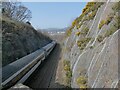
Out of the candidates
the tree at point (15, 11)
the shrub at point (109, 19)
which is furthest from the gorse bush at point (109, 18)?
the tree at point (15, 11)

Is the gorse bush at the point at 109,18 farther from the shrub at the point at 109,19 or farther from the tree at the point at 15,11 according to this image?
the tree at the point at 15,11

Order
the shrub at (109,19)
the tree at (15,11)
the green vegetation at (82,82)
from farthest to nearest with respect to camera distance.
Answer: the tree at (15,11) < the shrub at (109,19) < the green vegetation at (82,82)

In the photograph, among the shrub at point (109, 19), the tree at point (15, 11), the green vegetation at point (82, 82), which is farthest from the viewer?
the tree at point (15, 11)

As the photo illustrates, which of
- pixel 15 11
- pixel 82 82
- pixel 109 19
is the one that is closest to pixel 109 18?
pixel 109 19

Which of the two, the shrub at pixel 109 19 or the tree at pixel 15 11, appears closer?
the shrub at pixel 109 19

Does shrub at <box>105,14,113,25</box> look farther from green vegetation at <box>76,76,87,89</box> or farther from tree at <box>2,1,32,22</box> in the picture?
tree at <box>2,1,32,22</box>

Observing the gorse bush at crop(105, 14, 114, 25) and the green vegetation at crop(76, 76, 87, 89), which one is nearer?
the green vegetation at crop(76, 76, 87, 89)

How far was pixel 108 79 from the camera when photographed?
28.9 feet

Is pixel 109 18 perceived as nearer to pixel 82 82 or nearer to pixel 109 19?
pixel 109 19

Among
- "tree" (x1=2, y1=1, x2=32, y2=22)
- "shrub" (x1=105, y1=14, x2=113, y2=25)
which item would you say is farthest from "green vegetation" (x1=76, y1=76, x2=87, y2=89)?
"tree" (x1=2, y1=1, x2=32, y2=22)

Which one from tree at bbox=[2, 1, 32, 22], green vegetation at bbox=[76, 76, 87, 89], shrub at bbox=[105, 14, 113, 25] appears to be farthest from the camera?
tree at bbox=[2, 1, 32, 22]

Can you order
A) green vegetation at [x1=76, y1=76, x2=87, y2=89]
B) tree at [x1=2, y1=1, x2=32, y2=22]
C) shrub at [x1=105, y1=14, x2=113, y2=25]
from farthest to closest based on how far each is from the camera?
1. tree at [x1=2, y1=1, x2=32, y2=22]
2. shrub at [x1=105, y1=14, x2=113, y2=25]
3. green vegetation at [x1=76, y1=76, x2=87, y2=89]

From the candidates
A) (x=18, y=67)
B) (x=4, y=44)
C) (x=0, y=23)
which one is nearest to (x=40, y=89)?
(x=18, y=67)

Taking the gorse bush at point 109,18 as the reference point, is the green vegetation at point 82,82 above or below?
below
